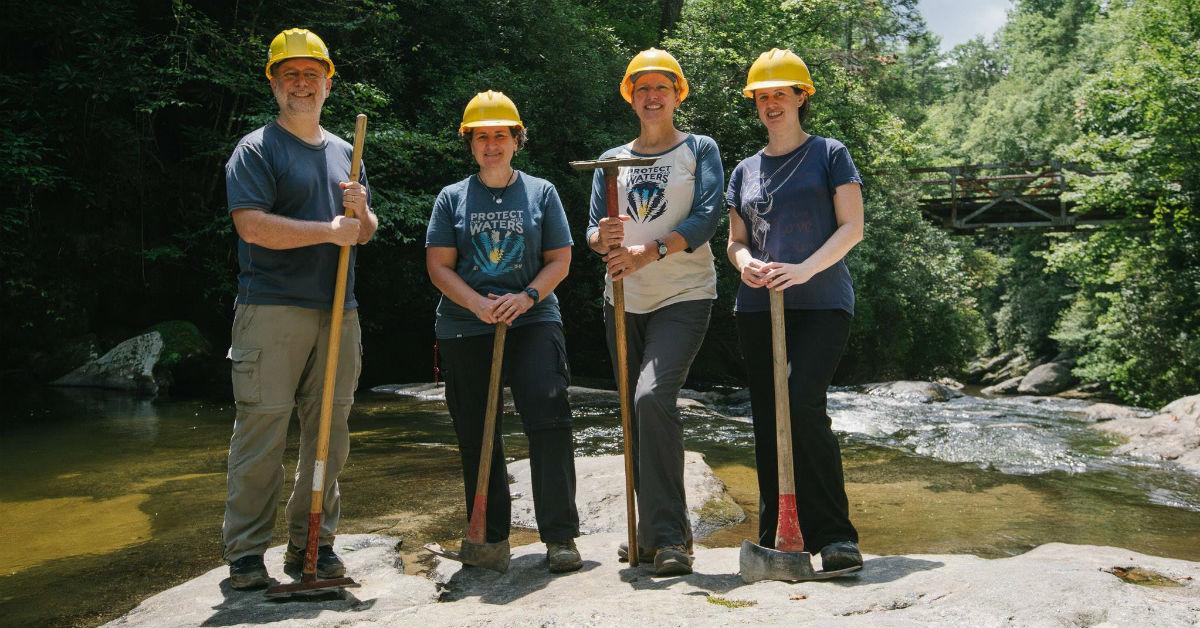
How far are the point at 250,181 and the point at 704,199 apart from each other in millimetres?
1697

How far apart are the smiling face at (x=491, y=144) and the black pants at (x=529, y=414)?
688 mm

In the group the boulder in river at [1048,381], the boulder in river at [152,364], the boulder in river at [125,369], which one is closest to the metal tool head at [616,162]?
the boulder in river at [152,364]

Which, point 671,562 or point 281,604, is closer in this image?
point 281,604

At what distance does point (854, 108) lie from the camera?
19250mm

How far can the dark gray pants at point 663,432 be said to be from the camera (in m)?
3.40

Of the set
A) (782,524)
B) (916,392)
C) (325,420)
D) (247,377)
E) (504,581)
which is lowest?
(916,392)

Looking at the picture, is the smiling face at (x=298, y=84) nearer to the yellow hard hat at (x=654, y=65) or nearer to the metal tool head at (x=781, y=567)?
the yellow hard hat at (x=654, y=65)

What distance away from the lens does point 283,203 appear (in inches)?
135

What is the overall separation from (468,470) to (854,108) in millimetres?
17294

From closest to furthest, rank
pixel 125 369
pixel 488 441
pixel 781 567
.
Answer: pixel 781 567 < pixel 488 441 < pixel 125 369

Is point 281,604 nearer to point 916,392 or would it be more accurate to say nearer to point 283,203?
point 283,203

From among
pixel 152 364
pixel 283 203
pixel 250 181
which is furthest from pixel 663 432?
pixel 152 364

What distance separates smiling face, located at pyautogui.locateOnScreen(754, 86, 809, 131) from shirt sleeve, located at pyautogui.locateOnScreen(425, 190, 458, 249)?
1.30 meters

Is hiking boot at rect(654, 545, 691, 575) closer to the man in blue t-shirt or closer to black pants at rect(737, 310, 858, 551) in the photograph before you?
black pants at rect(737, 310, 858, 551)
